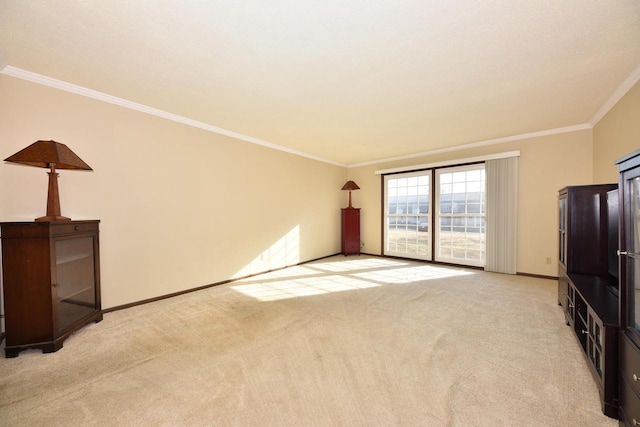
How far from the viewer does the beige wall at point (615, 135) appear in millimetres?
2672

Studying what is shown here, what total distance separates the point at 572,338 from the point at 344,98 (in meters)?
3.31

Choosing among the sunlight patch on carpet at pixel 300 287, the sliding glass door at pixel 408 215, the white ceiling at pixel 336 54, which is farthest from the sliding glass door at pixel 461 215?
the sunlight patch on carpet at pixel 300 287

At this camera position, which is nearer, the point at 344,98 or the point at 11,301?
the point at 11,301

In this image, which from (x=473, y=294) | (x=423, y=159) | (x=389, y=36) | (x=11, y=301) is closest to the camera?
(x=389, y=36)

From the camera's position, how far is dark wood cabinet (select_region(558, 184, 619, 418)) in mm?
1922

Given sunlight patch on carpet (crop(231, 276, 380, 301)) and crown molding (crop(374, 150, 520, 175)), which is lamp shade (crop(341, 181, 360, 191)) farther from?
sunlight patch on carpet (crop(231, 276, 380, 301))

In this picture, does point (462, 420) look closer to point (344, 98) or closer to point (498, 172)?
point (344, 98)

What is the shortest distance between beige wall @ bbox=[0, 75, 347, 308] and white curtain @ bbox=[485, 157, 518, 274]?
155 inches

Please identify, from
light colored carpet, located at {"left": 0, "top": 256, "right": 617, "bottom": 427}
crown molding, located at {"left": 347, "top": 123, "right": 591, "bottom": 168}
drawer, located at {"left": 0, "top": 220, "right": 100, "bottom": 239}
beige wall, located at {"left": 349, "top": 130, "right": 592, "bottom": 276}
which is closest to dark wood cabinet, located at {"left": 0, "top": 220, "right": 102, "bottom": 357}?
drawer, located at {"left": 0, "top": 220, "right": 100, "bottom": 239}

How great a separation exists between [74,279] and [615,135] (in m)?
6.32

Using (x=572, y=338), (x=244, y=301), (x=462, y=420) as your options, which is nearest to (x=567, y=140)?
(x=572, y=338)

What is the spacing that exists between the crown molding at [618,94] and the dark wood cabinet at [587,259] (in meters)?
1.14

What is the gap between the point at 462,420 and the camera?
146cm

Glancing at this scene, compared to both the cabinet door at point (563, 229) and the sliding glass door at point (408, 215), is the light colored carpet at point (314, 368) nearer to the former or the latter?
the cabinet door at point (563, 229)
